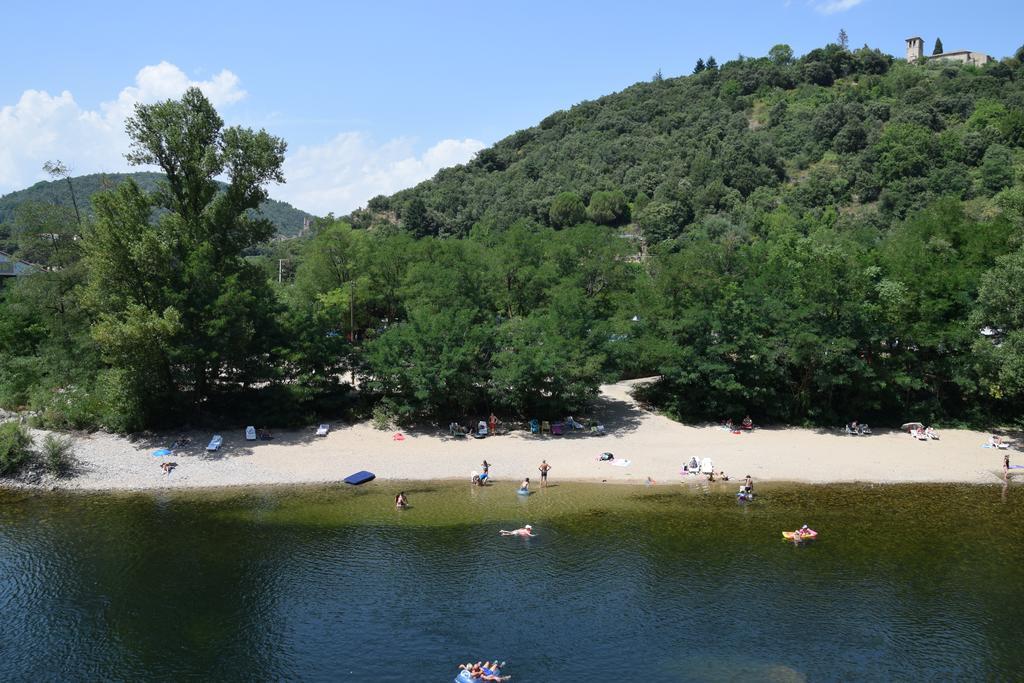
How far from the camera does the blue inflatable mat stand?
36562 mm

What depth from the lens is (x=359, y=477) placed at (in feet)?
121

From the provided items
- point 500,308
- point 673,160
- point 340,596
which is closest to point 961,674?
point 340,596

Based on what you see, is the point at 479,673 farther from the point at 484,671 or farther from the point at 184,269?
the point at 184,269

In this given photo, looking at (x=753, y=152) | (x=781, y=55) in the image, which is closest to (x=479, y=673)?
(x=753, y=152)

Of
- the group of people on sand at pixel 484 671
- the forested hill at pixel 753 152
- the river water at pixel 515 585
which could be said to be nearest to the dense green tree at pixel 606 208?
the forested hill at pixel 753 152

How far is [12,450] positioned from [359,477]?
58.2ft

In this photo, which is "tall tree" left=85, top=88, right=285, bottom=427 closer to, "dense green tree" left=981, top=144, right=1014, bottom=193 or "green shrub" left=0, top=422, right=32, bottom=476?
"green shrub" left=0, top=422, right=32, bottom=476

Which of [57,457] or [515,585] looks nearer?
[515,585]

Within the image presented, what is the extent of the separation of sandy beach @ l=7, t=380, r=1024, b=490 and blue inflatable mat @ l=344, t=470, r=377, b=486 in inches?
24.4

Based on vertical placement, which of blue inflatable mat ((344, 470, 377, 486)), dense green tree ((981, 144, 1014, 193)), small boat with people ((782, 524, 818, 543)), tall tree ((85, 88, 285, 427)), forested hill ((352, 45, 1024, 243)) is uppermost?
forested hill ((352, 45, 1024, 243))

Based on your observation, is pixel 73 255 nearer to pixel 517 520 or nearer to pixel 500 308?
pixel 500 308

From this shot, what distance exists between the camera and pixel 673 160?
140 metres

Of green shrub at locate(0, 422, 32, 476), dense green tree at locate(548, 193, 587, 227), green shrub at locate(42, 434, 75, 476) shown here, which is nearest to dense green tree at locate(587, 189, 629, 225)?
dense green tree at locate(548, 193, 587, 227)

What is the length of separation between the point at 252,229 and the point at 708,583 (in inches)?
1336
